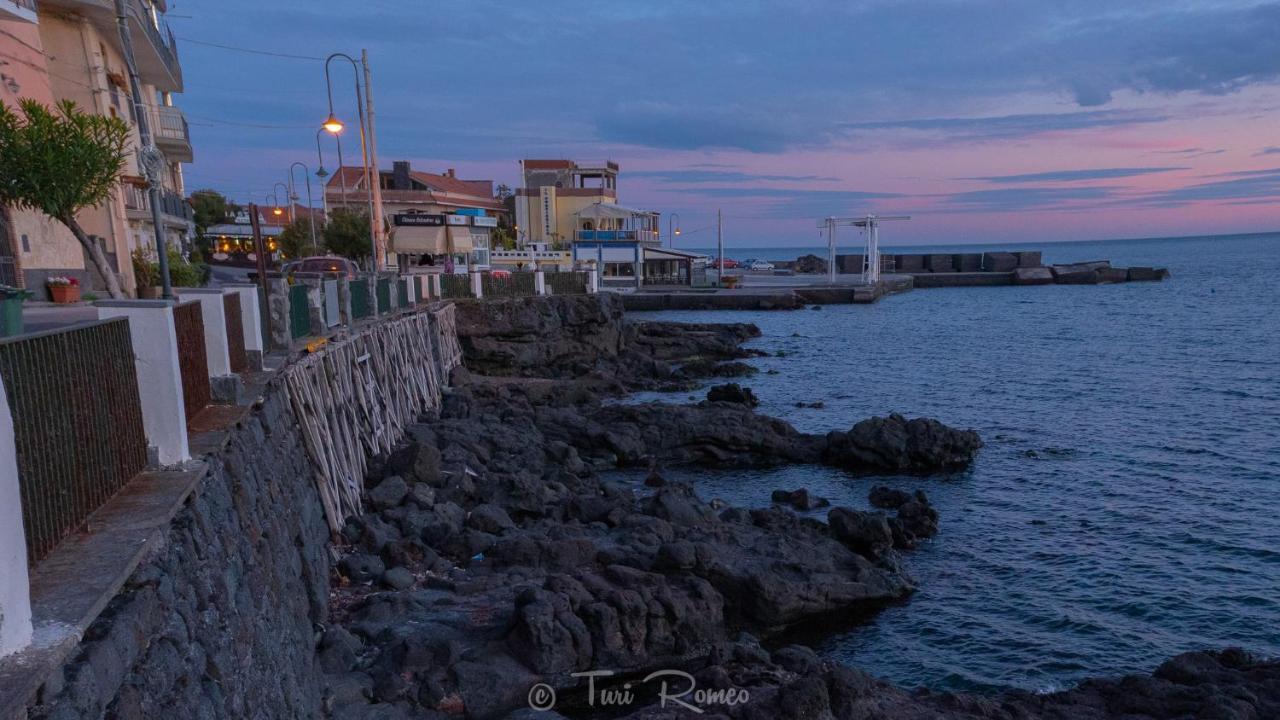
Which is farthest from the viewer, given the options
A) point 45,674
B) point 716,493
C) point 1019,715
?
point 716,493

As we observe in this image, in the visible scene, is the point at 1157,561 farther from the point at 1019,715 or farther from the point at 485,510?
the point at 485,510

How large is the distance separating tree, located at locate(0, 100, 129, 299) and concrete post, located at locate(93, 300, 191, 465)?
26.3 ft

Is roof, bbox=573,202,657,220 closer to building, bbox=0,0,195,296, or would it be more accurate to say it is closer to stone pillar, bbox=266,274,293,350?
building, bbox=0,0,195,296

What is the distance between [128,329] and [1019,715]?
32.7ft

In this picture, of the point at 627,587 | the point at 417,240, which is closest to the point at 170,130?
the point at 417,240

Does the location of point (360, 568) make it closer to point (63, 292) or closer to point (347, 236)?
point (63, 292)

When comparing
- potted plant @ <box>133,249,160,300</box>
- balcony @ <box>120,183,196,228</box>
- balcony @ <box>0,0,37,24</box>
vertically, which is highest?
balcony @ <box>0,0,37,24</box>

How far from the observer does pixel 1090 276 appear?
100500 millimetres

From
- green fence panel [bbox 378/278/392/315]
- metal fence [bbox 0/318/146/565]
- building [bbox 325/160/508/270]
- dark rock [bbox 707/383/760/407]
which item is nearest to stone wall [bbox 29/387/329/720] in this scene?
metal fence [bbox 0/318/146/565]

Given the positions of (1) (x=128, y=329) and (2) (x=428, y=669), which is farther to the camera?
(2) (x=428, y=669)

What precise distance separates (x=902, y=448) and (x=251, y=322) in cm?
1613

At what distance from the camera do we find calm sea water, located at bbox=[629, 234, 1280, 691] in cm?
1309

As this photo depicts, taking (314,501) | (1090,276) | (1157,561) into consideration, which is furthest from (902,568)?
(1090,276)

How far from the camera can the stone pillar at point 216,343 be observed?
10.0 m
